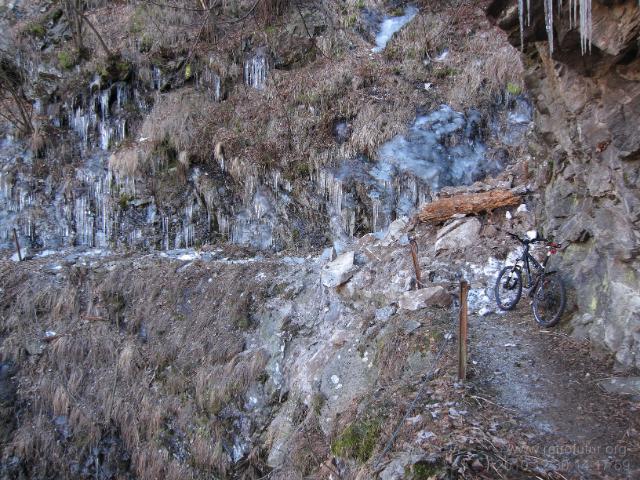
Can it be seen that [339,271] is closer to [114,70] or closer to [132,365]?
[132,365]

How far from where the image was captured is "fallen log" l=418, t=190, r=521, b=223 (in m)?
6.80

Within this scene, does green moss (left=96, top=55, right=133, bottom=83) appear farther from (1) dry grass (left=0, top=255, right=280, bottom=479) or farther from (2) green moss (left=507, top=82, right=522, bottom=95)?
(2) green moss (left=507, top=82, right=522, bottom=95)

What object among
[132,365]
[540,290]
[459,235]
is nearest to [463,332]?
[540,290]

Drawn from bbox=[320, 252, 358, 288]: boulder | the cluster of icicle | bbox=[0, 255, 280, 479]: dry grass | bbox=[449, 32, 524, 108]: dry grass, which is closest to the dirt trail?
bbox=[320, 252, 358, 288]: boulder

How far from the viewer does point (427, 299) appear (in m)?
5.57

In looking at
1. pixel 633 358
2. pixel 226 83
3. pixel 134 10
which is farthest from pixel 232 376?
pixel 134 10

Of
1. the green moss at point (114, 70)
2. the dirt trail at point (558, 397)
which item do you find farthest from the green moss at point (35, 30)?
the dirt trail at point (558, 397)

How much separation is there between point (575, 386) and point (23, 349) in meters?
8.78

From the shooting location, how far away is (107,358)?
313 inches

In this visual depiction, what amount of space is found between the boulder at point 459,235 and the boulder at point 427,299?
1.25m

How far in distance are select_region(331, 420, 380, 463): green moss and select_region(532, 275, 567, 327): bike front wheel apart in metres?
2.31

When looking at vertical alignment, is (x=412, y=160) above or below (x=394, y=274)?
above

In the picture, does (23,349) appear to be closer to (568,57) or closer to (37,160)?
(37,160)

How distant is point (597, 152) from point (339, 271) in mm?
4111
